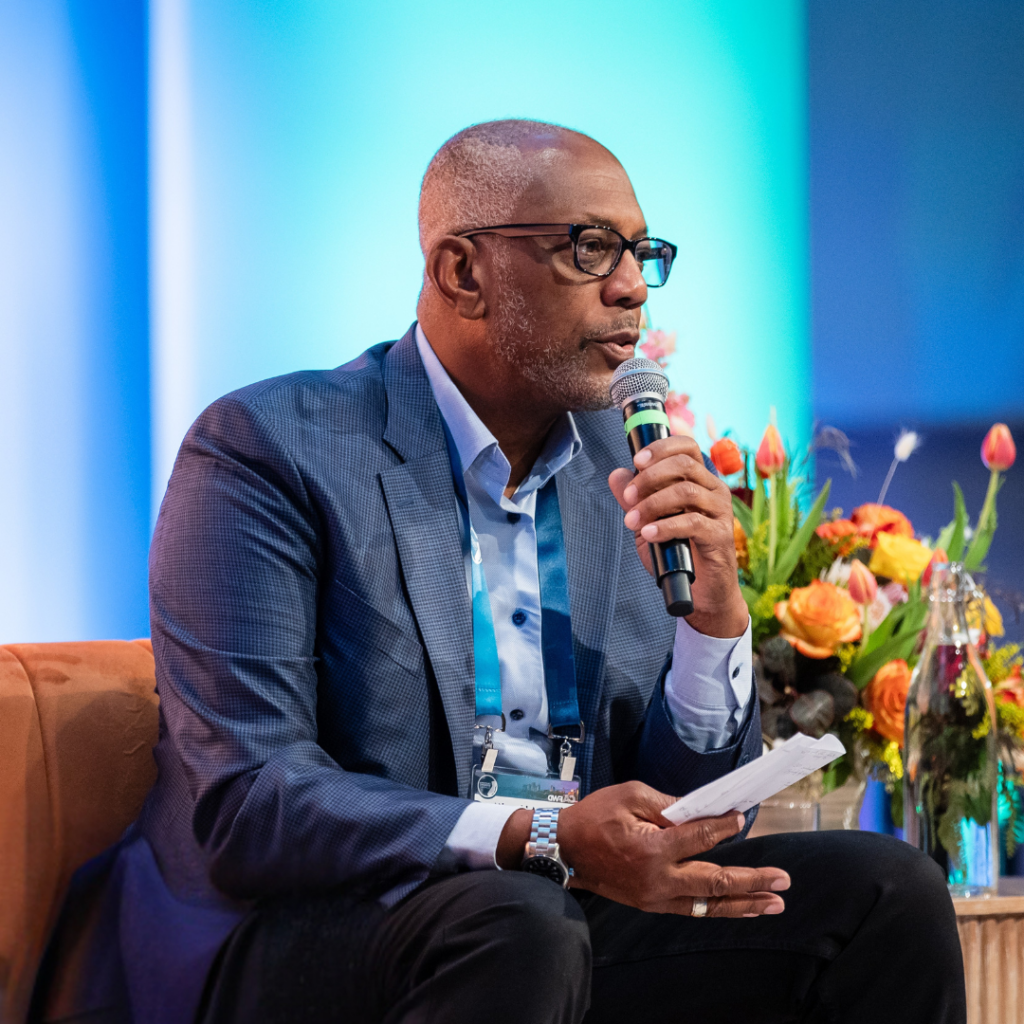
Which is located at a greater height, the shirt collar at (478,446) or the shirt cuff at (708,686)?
the shirt collar at (478,446)

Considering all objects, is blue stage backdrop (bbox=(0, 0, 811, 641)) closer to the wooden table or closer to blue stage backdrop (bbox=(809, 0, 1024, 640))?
blue stage backdrop (bbox=(809, 0, 1024, 640))

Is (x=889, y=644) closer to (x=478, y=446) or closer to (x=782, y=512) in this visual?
(x=782, y=512)

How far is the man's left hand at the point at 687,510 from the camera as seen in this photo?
3.73ft

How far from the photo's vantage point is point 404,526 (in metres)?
1.32

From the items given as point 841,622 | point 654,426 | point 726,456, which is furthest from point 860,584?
point 654,426

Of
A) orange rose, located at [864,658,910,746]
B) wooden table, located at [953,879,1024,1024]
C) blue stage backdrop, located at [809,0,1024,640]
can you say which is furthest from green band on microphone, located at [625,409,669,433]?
blue stage backdrop, located at [809,0,1024,640]

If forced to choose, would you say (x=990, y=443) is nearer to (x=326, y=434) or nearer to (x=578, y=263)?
(x=578, y=263)

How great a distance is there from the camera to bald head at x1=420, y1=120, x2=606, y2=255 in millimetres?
1471

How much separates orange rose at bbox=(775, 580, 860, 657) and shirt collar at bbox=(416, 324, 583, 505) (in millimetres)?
372

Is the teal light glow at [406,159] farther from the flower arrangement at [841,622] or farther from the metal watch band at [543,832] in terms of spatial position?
the metal watch band at [543,832]

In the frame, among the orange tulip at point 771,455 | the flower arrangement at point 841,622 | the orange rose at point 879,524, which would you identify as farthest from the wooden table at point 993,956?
the orange tulip at point 771,455

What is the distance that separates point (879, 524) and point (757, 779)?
0.87 m

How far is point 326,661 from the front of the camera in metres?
1.26

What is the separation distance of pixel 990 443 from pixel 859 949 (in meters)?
0.98
